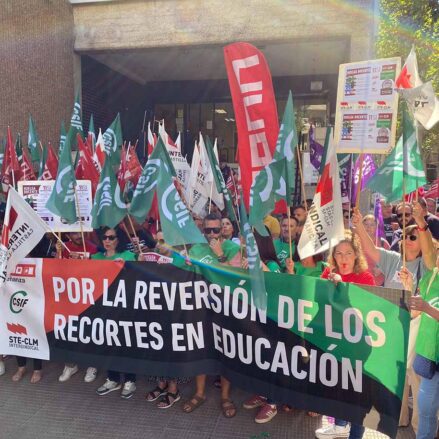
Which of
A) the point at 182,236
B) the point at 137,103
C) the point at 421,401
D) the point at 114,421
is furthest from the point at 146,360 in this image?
the point at 137,103

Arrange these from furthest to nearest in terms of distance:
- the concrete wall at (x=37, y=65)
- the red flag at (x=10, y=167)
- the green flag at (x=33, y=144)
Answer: the concrete wall at (x=37, y=65)
the green flag at (x=33, y=144)
the red flag at (x=10, y=167)

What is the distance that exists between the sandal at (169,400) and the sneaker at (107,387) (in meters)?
0.56

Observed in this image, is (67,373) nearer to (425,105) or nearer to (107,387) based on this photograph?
(107,387)

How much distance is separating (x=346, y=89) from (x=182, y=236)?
83.9 inches

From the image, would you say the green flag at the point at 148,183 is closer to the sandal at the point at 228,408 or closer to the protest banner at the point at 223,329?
the protest banner at the point at 223,329

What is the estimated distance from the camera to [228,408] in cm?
387

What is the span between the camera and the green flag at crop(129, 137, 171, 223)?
399 centimetres

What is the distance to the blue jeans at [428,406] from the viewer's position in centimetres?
291

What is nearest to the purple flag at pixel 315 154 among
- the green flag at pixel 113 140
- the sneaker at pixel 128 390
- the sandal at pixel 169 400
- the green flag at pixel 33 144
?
the green flag at pixel 113 140

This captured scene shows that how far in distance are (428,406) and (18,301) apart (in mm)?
3657

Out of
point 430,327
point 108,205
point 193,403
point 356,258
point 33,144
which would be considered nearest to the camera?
point 430,327

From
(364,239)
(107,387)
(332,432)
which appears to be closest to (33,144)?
(107,387)

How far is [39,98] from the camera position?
1246 cm

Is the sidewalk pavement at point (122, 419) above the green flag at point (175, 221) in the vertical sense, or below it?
below
